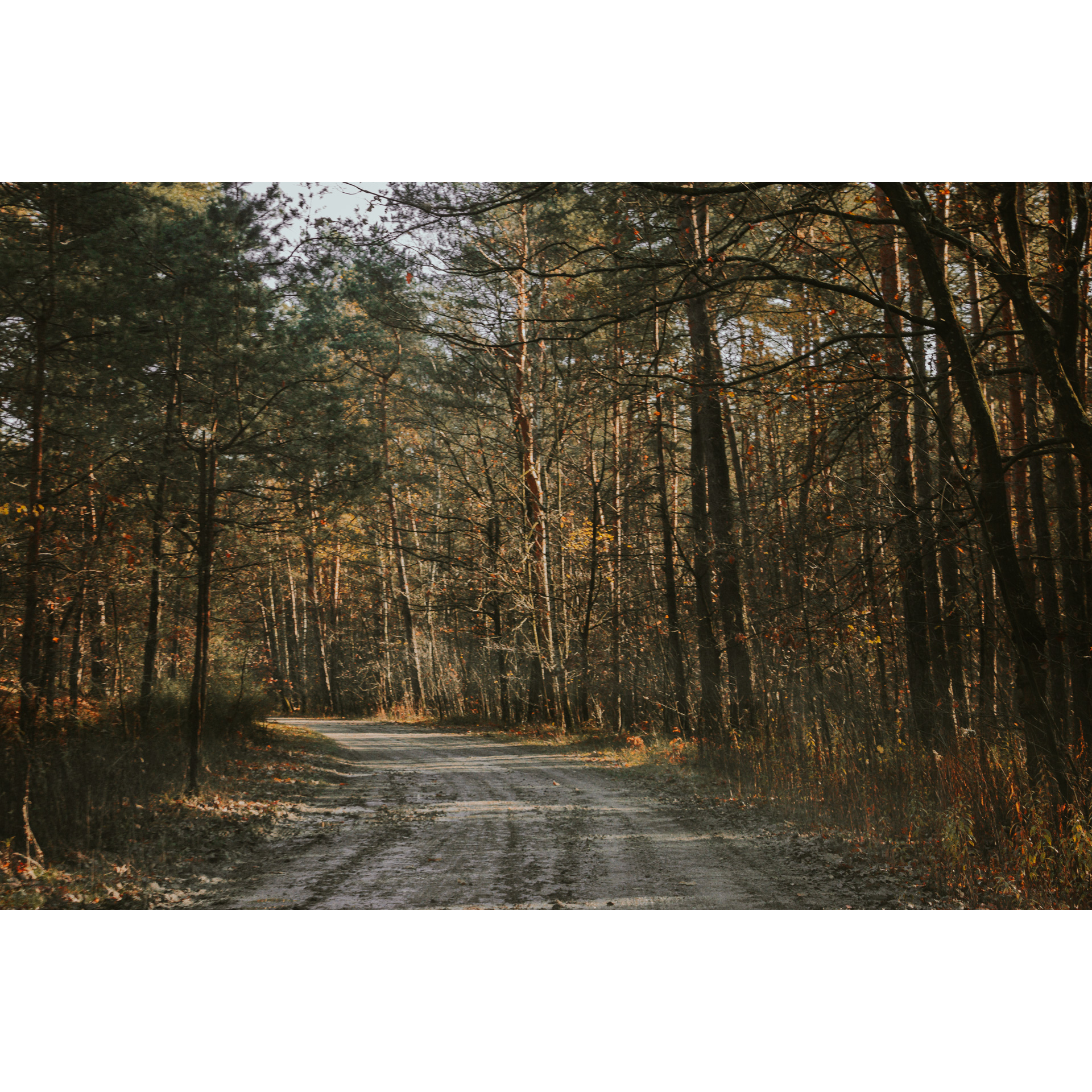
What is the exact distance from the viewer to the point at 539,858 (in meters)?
4.56

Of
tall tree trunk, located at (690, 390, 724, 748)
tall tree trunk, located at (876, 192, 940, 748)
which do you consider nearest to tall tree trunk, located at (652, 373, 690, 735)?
tall tree trunk, located at (690, 390, 724, 748)

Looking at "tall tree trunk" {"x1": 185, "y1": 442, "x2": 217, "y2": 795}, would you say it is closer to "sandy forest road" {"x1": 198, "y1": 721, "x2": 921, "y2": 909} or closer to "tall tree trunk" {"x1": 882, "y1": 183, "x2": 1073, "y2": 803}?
"sandy forest road" {"x1": 198, "y1": 721, "x2": 921, "y2": 909}

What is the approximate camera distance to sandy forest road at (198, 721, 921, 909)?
12.7 ft

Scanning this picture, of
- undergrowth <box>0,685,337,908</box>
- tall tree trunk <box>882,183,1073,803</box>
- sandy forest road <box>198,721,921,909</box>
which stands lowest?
sandy forest road <box>198,721,921,909</box>

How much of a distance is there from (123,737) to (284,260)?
445cm

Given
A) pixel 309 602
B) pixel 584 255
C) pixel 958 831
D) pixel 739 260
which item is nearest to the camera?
pixel 958 831

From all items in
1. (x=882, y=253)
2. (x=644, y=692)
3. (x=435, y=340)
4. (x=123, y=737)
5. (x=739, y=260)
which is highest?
(x=435, y=340)

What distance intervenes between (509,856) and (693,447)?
25.2 ft

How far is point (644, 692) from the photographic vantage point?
39.2 ft

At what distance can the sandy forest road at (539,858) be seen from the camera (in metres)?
3.86

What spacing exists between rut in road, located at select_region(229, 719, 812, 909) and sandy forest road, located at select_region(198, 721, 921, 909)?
12mm

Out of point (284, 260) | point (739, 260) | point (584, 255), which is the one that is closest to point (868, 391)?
point (739, 260)

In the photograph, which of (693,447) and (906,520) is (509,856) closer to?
(906,520)

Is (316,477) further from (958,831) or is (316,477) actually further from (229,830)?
(958,831)
